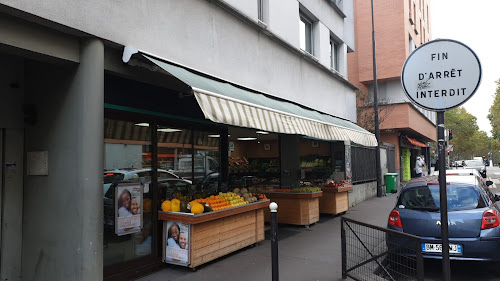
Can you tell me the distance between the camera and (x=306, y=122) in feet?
24.5

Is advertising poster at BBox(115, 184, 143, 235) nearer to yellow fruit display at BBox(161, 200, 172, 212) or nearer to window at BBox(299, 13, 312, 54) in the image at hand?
yellow fruit display at BBox(161, 200, 172, 212)

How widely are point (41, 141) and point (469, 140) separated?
71.7 meters

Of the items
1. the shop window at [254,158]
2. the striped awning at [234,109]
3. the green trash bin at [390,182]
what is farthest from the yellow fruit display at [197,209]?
the green trash bin at [390,182]

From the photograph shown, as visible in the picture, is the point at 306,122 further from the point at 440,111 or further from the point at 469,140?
the point at 469,140

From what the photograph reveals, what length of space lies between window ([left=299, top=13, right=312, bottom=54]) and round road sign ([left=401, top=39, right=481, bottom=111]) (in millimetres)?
8146

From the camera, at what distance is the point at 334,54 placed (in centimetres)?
1445

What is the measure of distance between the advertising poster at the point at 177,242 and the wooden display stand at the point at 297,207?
4211 millimetres

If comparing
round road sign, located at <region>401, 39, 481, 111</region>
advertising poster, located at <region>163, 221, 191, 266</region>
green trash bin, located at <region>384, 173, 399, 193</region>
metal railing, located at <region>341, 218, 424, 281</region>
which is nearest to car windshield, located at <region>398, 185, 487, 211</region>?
metal railing, located at <region>341, 218, 424, 281</region>

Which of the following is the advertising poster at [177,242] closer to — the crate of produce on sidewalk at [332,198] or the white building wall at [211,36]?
the white building wall at [211,36]

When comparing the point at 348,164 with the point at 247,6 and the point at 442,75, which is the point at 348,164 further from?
the point at 442,75

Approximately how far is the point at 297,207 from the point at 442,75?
6.38 metres

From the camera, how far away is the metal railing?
3.86 meters

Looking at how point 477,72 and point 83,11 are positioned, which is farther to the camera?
point 83,11

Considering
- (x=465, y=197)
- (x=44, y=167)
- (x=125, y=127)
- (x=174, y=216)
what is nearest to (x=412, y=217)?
(x=465, y=197)
